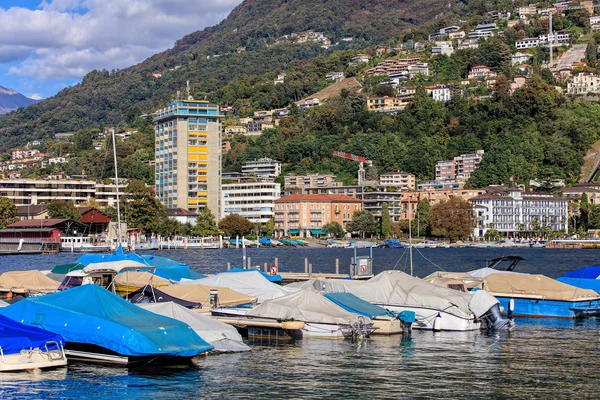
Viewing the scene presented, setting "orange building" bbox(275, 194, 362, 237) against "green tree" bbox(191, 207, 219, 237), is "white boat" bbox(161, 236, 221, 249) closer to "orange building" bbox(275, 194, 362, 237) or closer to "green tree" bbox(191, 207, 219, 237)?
"green tree" bbox(191, 207, 219, 237)

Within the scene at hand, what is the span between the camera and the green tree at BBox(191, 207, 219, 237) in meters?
152

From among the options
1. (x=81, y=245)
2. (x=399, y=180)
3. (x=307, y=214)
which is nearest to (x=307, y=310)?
(x=81, y=245)

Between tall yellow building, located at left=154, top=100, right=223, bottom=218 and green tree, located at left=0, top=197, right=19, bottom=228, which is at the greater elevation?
tall yellow building, located at left=154, top=100, right=223, bottom=218

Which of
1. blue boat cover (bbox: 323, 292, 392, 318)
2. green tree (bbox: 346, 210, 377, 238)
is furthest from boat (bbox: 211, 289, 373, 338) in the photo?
green tree (bbox: 346, 210, 377, 238)

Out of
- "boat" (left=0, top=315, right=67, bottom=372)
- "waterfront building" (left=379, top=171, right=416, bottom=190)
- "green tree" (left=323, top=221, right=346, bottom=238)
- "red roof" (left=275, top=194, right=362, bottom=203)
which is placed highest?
"waterfront building" (left=379, top=171, right=416, bottom=190)

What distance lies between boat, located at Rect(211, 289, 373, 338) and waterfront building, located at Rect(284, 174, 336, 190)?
152m

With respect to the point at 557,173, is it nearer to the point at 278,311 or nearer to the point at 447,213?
the point at 447,213

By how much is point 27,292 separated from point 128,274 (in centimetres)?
570

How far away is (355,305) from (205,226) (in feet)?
377

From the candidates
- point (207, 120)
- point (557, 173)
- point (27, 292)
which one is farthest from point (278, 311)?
point (557, 173)

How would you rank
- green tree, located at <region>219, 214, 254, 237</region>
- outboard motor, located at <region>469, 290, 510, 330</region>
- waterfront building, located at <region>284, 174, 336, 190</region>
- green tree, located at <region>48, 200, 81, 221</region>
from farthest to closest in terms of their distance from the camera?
waterfront building, located at <region>284, 174, 336, 190</region>
green tree, located at <region>219, 214, 254, 237</region>
green tree, located at <region>48, 200, 81, 221</region>
outboard motor, located at <region>469, 290, 510, 330</region>

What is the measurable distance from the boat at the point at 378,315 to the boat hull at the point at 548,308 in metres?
10.1

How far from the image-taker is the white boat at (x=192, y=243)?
465ft

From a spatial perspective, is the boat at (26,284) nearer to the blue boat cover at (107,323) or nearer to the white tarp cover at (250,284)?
the white tarp cover at (250,284)
